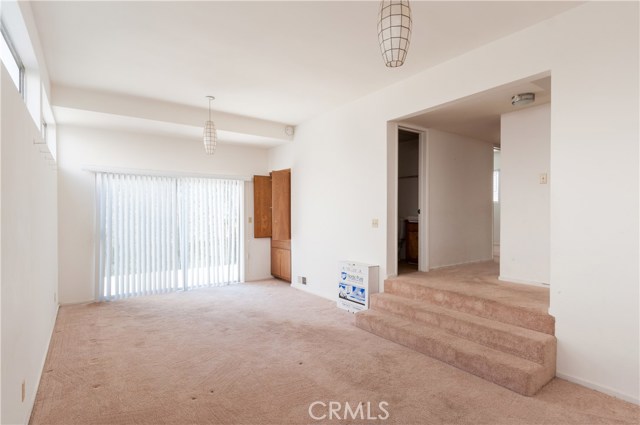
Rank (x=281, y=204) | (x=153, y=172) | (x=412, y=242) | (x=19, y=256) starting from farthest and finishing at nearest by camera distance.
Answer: (x=281, y=204) → (x=412, y=242) → (x=153, y=172) → (x=19, y=256)

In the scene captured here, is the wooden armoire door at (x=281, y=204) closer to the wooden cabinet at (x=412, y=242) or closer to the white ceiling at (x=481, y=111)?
the wooden cabinet at (x=412, y=242)

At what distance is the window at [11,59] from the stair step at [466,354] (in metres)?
3.75

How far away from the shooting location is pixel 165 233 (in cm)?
579

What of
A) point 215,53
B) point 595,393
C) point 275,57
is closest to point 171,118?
point 215,53

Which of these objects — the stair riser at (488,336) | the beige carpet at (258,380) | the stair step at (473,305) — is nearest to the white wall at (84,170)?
the beige carpet at (258,380)

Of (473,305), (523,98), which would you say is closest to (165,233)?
(473,305)

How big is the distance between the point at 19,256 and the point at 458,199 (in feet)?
18.0

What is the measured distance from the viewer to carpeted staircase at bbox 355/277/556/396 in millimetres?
2748

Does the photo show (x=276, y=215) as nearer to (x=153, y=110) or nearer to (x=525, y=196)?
→ (x=153, y=110)

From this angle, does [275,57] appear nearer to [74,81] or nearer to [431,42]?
[431,42]

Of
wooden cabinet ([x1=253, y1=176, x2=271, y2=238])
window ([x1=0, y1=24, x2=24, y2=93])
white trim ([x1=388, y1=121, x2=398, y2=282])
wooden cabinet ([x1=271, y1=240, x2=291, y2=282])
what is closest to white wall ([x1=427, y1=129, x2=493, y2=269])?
white trim ([x1=388, y1=121, x2=398, y2=282])

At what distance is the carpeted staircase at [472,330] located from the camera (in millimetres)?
2748

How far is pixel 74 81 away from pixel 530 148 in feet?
18.2

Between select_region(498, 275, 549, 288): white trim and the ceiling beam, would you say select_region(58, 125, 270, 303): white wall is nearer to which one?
the ceiling beam
